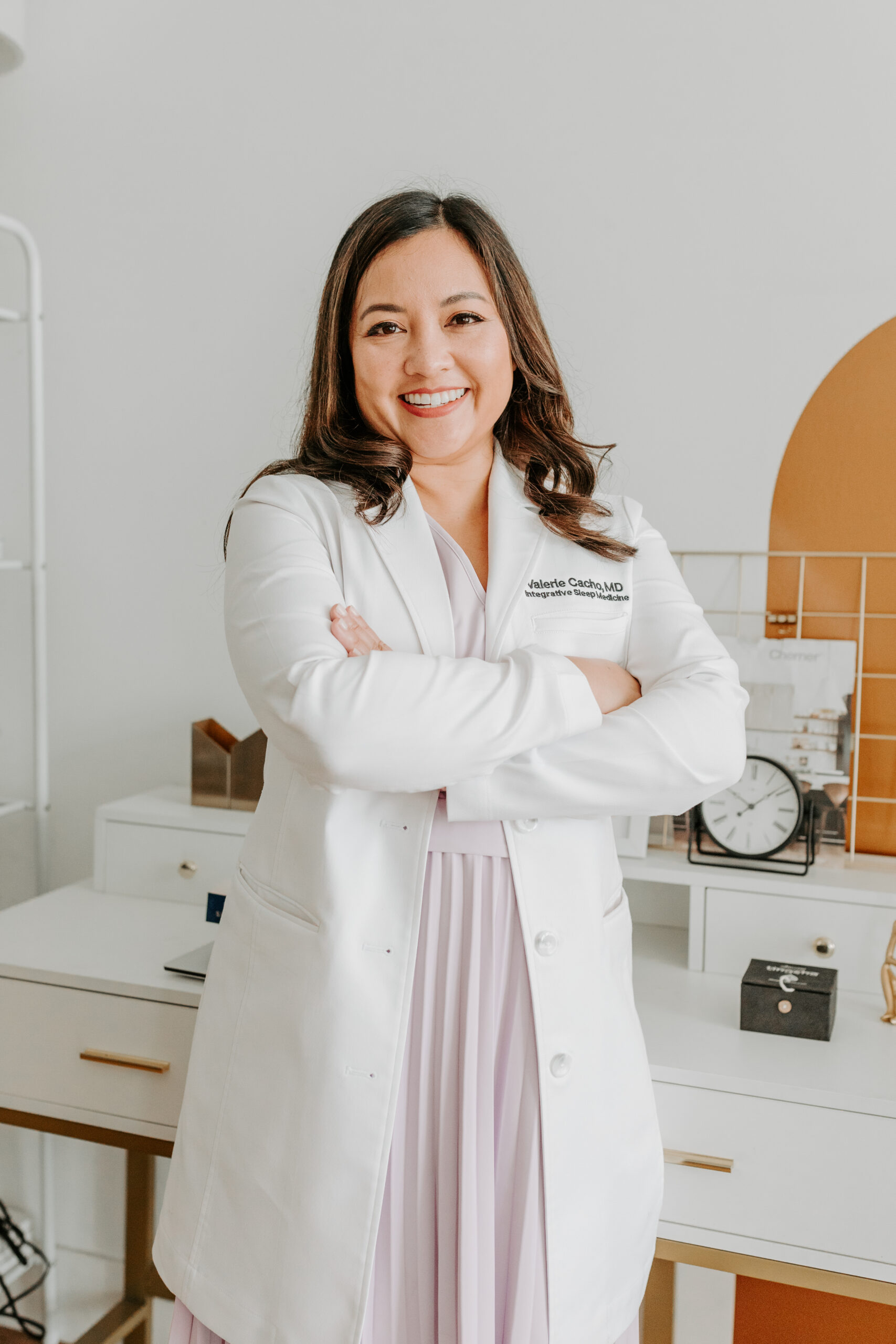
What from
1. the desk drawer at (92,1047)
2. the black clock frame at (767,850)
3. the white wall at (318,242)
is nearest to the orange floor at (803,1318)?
the black clock frame at (767,850)

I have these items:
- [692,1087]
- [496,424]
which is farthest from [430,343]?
[692,1087]

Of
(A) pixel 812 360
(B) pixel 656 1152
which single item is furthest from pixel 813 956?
(A) pixel 812 360

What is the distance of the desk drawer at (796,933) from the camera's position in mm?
1584

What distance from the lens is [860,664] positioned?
179 cm

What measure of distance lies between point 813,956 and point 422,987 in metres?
0.74

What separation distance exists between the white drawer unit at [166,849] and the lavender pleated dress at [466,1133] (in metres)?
0.87

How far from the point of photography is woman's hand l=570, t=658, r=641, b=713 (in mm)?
Answer: 1179

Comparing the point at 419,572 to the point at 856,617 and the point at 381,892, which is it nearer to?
the point at 381,892

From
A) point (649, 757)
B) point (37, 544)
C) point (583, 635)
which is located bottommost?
point (649, 757)

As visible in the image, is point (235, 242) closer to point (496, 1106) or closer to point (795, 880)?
point (795, 880)

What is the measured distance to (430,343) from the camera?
1.24 m

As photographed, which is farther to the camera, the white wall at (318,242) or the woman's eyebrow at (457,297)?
the white wall at (318,242)

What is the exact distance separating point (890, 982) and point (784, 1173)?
317 millimetres

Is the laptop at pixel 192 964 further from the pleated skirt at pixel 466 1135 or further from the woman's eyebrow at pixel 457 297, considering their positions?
the woman's eyebrow at pixel 457 297
